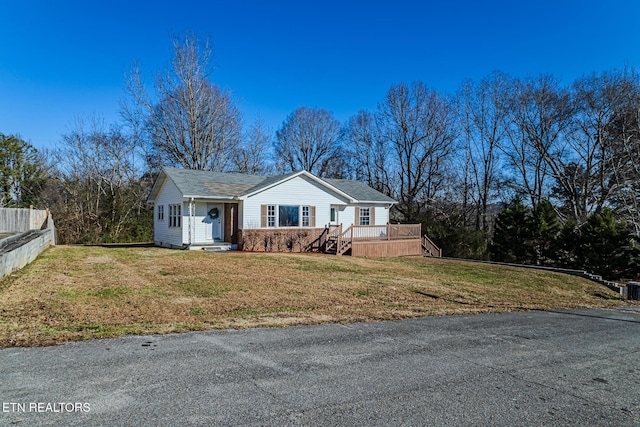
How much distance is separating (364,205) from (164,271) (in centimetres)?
1552

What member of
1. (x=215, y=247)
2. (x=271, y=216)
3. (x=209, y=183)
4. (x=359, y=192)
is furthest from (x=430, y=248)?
(x=209, y=183)

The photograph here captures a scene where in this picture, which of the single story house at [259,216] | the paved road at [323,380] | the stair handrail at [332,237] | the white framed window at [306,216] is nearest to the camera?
the paved road at [323,380]

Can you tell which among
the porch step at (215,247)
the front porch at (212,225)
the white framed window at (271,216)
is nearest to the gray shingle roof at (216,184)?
the front porch at (212,225)

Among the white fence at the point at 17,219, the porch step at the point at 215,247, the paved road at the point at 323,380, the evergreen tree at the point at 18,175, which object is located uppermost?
the evergreen tree at the point at 18,175

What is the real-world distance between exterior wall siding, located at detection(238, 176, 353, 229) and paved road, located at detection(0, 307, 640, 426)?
14.3 meters

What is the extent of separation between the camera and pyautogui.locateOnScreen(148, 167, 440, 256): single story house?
19.2 meters

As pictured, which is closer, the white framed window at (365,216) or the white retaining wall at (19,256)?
the white retaining wall at (19,256)

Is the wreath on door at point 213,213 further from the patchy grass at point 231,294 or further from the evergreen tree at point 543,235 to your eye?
the evergreen tree at point 543,235

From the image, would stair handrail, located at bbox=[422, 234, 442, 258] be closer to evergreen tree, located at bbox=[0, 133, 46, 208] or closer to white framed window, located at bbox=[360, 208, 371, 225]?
white framed window, located at bbox=[360, 208, 371, 225]

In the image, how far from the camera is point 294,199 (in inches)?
824

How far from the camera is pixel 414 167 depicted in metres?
36.4

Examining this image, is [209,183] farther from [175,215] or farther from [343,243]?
[343,243]

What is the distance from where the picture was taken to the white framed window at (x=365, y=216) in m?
24.7

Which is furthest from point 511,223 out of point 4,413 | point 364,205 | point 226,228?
point 4,413
